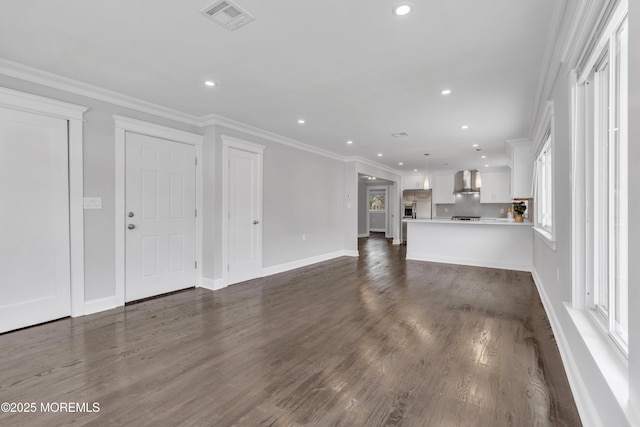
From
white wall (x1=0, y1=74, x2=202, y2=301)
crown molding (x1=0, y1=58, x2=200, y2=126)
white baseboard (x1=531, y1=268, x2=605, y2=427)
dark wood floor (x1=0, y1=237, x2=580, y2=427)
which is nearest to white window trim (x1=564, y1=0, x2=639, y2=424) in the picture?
white baseboard (x1=531, y1=268, x2=605, y2=427)

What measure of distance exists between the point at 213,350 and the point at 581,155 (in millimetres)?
2960

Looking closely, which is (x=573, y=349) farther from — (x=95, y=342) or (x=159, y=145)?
(x=159, y=145)

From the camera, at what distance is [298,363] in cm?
224

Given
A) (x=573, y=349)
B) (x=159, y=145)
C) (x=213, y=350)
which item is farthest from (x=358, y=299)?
(x=159, y=145)

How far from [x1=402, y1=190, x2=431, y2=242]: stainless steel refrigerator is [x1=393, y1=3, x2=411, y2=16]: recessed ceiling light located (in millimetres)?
8600

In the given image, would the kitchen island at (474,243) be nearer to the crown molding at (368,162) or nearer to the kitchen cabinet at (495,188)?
the crown molding at (368,162)

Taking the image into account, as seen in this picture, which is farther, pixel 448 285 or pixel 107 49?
pixel 448 285

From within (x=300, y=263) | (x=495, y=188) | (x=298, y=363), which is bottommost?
(x=298, y=363)

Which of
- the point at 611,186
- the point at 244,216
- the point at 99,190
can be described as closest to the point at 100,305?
the point at 99,190

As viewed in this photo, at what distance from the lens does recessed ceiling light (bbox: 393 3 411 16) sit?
191 cm

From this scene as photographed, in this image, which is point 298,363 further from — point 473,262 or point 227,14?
point 473,262

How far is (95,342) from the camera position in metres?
2.60

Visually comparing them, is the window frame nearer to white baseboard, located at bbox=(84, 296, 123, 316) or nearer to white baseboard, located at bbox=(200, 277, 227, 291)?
white baseboard, located at bbox=(200, 277, 227, 291)

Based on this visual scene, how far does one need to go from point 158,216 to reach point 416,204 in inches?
327
